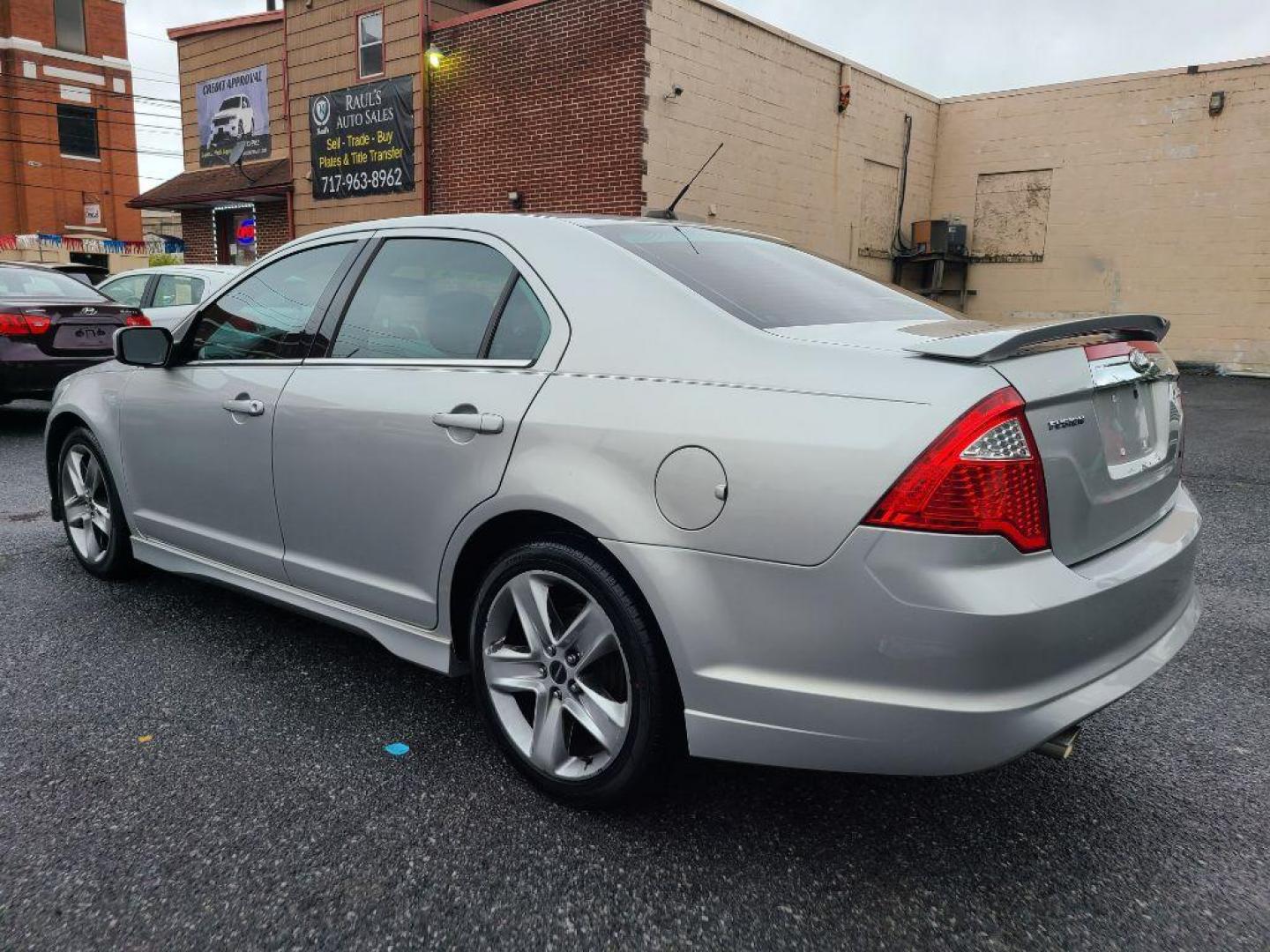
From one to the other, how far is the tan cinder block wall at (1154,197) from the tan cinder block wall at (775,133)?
7.59ft

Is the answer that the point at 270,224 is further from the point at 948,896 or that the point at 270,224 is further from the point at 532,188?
the point at 948,896

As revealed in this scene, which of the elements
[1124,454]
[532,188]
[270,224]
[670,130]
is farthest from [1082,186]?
[1124,454]

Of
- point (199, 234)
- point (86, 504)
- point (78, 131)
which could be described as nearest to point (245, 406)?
point (86, 504)

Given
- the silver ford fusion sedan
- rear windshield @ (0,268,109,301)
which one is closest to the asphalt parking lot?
the silver ford fusion sedan

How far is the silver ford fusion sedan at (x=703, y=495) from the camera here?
1908mm

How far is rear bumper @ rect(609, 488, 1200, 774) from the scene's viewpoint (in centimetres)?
188

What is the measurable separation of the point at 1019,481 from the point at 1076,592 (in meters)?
0.29

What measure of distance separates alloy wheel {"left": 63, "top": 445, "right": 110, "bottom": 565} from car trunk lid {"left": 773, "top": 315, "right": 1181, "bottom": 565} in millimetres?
3475

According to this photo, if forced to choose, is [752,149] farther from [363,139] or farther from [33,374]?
[33,374]

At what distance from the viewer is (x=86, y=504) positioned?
443cm

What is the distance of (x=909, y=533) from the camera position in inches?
73.9

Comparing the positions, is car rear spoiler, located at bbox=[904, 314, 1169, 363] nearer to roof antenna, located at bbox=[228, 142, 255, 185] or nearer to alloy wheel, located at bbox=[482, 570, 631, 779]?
alloy wheel, located at bbox=[482, 570, 631, 779]

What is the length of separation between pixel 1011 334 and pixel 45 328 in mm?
8728

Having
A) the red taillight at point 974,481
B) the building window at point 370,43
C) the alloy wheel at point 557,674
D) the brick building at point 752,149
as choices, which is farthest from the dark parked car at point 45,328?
the building window at point 370,43
